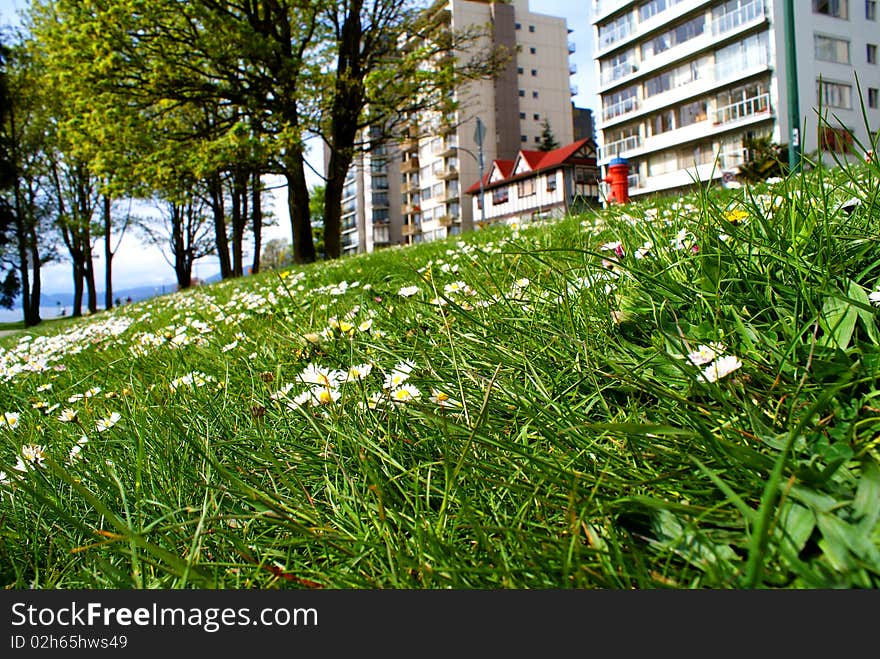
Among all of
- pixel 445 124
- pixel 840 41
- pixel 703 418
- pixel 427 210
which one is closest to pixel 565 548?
pixel 703 418

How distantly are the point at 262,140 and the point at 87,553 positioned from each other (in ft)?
46.9

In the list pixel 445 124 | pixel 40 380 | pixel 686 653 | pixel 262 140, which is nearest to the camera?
pixel 686 653

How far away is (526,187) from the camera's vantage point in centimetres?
5556

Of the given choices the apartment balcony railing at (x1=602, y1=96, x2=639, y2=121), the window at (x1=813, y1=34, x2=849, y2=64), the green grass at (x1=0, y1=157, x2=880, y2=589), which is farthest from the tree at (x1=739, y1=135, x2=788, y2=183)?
the apartment balcony railing at (x1=602, y1=96, x2=639, y2=121)

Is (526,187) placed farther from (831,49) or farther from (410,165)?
(410,165)

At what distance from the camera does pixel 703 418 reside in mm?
1108

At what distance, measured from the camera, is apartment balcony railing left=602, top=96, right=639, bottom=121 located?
4441 cm

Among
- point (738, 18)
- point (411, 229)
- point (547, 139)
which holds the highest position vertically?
point (547, 139)

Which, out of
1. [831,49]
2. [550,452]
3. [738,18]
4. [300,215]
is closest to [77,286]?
[300,215]

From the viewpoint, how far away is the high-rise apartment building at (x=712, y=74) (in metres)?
34.4

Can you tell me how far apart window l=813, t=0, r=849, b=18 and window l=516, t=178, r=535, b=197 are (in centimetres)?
2482

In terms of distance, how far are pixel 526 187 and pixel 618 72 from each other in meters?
13.4

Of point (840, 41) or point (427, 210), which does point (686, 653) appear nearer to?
point (840, 41)

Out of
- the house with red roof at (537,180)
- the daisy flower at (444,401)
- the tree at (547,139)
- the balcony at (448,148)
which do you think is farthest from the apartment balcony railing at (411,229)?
the daisy flower at (444,401)
